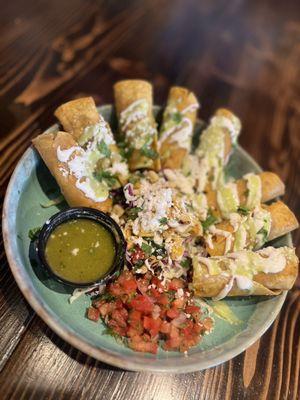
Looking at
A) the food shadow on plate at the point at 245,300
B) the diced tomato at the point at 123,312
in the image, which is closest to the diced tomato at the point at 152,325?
the diced tomato at the point at 123,312

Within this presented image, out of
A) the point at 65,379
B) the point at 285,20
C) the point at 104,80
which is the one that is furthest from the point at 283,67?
the point at 65,379

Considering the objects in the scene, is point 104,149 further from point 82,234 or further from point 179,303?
point 179,303

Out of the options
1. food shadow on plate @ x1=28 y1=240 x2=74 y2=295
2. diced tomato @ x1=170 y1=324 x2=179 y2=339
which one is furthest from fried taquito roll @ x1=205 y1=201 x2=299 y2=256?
food shadow on plate @ x1=28 y1=240 x2=74 y2=295

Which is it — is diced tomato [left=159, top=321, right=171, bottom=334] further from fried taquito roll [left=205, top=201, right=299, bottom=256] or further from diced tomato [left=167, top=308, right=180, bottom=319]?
fried taquito roll [left=205, top=201, right=299, bottom=256]

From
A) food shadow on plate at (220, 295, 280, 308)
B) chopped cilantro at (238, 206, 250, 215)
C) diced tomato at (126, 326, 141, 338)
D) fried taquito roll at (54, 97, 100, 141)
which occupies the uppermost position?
fried taquito roll at (54, 97, 100, 141)

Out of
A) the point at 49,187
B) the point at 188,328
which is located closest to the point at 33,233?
the point at 49,187

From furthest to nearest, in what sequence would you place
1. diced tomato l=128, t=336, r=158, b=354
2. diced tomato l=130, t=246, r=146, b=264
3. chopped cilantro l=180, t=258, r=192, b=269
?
1. chopped cilantro l=180, t=258, r=192, b=269
2. diced tomato l=130, t=246, r=146, b=264
3. diced tomato l=128, t=336, r=158, b=354
